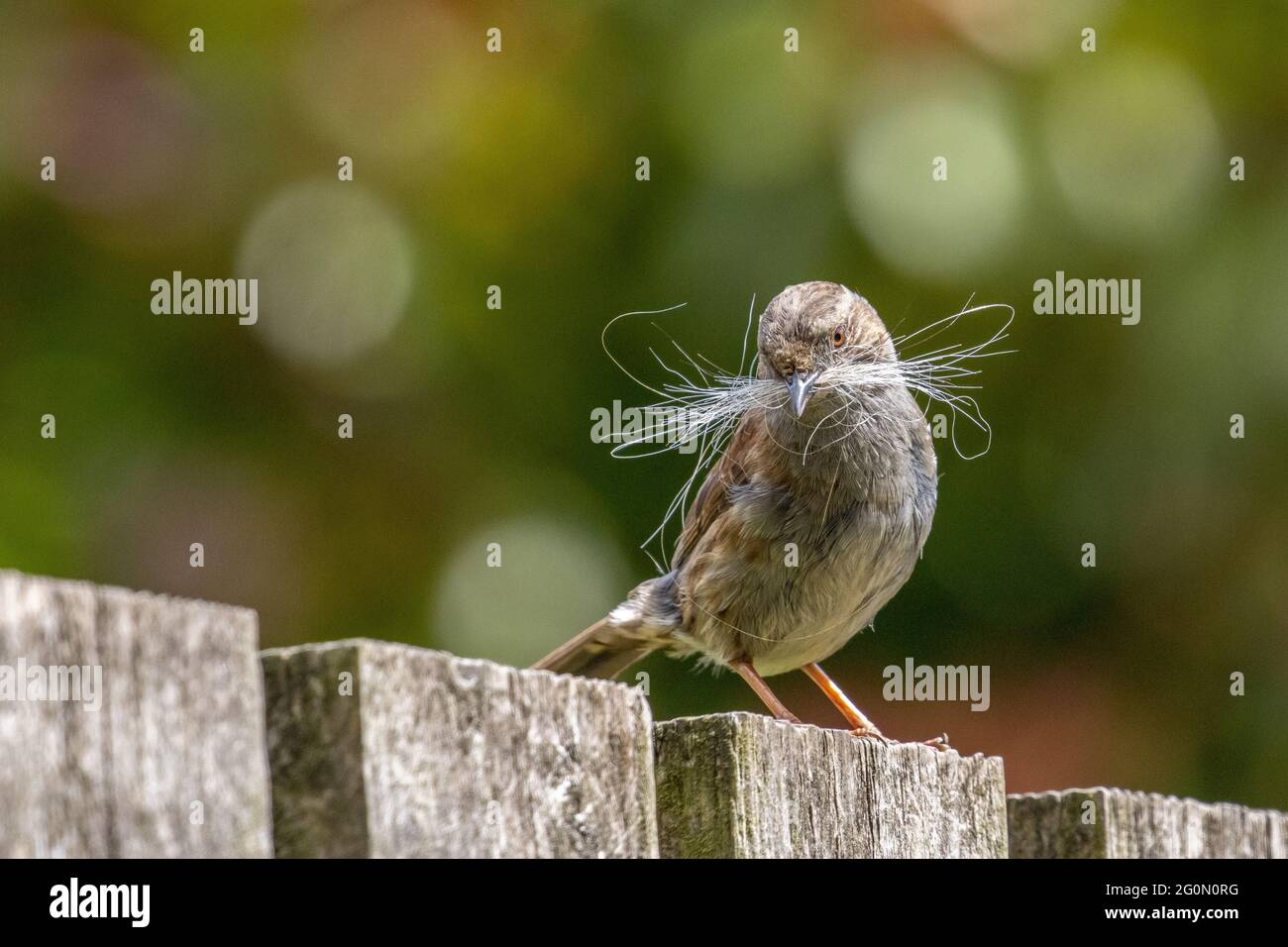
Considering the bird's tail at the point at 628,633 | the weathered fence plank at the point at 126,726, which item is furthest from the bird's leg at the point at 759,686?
the weathered fence plank at the point at 126,726

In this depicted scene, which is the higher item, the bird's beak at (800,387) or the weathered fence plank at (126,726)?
the bird's beak at (800,387)

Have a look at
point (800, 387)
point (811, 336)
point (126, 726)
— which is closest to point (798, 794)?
point (126, 726)

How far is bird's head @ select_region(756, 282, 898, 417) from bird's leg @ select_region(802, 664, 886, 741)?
112 cm

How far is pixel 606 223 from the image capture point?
16.6ft

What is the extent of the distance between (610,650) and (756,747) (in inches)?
137

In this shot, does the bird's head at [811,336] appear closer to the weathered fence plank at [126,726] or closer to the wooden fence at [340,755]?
the wooden fence at [340,755]

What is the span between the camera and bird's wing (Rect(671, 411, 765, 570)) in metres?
5.43

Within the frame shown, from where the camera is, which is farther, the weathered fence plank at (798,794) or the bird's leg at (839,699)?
the bird's leg at (839,699)

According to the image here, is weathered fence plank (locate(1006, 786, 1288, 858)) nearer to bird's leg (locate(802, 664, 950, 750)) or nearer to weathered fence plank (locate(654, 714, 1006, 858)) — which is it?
weathered fence plank (locate(654, 714, 1006, 858))

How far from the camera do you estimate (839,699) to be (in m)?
5.53

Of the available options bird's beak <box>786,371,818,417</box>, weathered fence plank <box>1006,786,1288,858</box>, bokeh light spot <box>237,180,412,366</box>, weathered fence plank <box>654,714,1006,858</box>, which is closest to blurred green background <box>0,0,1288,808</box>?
bokeh light spot <box>237,180,412,366</box>

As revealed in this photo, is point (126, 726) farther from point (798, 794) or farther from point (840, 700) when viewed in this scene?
point (840, 700)

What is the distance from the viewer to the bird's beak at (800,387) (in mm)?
4668
